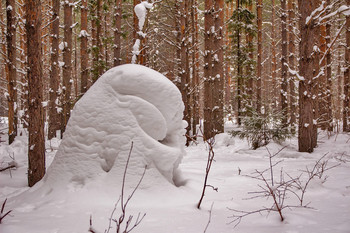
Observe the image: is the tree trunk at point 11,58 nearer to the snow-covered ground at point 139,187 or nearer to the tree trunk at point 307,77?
the snow-covered ground at point 139,187

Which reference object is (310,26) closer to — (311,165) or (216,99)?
(311,165)

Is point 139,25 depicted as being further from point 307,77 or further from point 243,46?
point 243,46

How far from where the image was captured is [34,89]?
4.20 m

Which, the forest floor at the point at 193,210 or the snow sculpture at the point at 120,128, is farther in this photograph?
the snow sculpture at the point at 120,128

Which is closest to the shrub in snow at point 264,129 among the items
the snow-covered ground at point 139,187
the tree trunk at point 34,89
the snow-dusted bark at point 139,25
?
the snow-covered ground at point 139,187

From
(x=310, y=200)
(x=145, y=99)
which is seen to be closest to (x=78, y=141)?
(x=145, y=99)

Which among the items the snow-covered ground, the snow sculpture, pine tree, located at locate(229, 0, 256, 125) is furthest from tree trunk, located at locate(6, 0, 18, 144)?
pine tree, located at locate(229, 0, 256, 125)

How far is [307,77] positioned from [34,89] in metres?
6.88

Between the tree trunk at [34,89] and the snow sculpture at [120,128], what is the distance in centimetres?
91

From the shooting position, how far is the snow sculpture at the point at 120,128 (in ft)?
11.0

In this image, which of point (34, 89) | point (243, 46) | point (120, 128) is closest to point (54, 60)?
point (34, 89)

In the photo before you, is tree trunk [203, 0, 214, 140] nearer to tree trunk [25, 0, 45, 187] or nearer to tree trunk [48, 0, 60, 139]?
tree trunk [48, 0, 60, 139]

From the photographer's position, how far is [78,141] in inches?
138

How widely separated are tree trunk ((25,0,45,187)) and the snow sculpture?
910 millimetres
